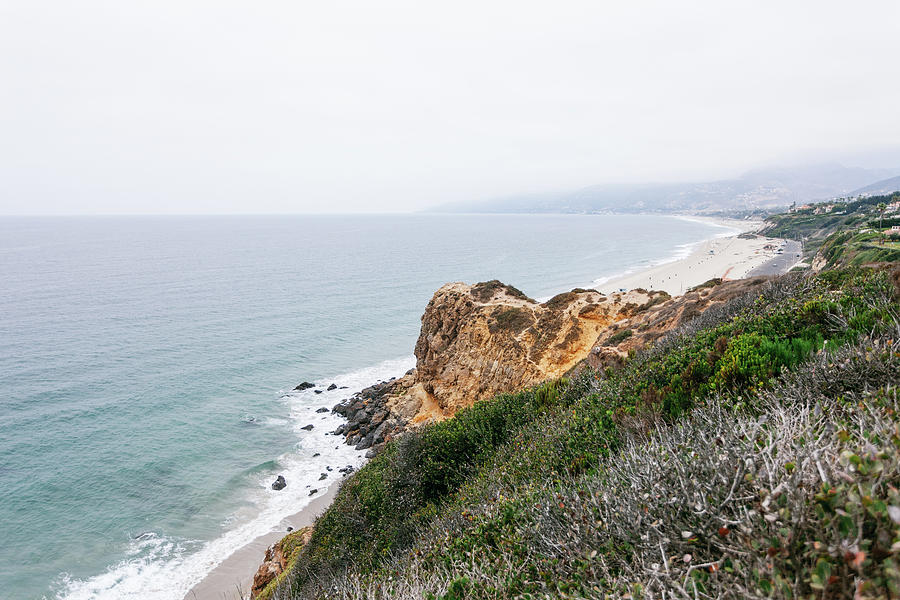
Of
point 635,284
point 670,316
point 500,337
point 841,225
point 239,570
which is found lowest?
point 239,570

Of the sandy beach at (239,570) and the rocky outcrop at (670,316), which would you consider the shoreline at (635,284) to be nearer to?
the sandy beach at (239,570)

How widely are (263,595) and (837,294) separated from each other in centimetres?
1435

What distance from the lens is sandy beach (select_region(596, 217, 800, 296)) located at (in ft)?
207

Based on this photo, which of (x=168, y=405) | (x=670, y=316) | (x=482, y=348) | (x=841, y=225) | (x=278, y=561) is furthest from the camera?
(x=841, y=225)

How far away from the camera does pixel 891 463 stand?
7.59 ft

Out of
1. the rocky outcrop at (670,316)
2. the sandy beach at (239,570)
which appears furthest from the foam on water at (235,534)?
the rocky outcrop at (670,316)

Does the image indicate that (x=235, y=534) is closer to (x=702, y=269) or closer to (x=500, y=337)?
(x=500, y=337)

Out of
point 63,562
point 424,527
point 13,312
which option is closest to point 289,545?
point 424,527

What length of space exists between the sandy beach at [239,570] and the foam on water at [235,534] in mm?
281

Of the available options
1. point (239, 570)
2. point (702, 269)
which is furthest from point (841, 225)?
point (239, 570)

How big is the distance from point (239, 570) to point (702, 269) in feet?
261

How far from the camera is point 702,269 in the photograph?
74.2m

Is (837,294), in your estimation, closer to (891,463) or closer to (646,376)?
(646,376)

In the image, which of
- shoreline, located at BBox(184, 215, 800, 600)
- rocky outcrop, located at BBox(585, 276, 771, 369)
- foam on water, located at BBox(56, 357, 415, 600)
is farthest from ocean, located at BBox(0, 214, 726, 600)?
rocky outcrop, located at BBox(585, 276, 771, 369)
